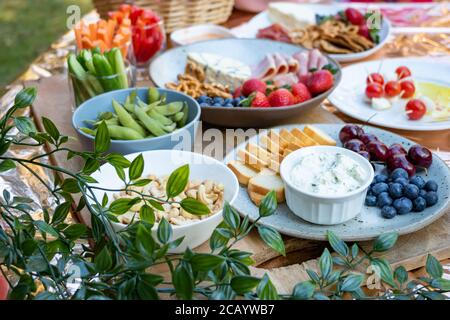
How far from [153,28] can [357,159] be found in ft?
3.14

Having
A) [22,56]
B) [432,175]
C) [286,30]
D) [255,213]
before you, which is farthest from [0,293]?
[22,56]

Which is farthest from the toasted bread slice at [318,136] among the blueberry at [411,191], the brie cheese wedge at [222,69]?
the brie cheese wedge at [222,69]

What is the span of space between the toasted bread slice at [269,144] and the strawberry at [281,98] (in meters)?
0.14

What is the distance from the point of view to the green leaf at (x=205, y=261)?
0.70 metres

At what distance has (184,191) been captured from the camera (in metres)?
1.13

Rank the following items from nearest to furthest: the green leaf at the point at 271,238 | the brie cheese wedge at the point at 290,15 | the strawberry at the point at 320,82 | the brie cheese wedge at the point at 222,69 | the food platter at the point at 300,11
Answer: the green leaf at the point at 271,238 < the strawberry at the point at 320,82 < the brie cheese wedge at the point at 222,69 < the food platter at the point at 300,11 < the brie cheese wedge at the point at 290,15

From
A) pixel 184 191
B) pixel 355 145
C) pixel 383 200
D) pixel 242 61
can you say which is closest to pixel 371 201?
pixel 383 200

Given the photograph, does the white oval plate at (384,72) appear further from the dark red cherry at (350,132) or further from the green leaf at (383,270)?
the green leaf at (383,270)

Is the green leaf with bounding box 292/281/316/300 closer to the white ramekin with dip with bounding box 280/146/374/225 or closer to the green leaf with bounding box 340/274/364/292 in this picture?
the green leaf with bounding box 340/274/364/292

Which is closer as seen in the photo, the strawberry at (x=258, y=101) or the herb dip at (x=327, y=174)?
the herb dip at (x=327, y=174)

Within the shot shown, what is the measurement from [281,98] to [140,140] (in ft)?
1.31

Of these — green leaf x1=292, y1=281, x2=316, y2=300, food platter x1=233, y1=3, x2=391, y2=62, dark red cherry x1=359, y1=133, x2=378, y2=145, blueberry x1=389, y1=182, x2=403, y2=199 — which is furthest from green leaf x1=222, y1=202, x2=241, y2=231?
food platter x1=233, y1=3, x2=391, y2=62

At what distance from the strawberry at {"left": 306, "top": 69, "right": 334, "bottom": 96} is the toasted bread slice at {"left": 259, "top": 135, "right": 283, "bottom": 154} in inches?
10.8
